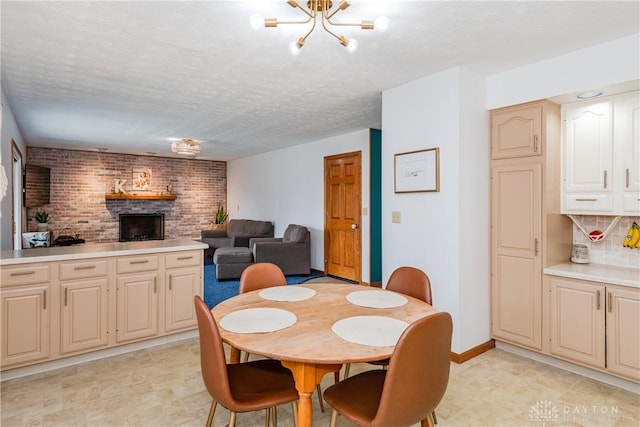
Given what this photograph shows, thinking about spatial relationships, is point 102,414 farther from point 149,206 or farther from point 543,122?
point 149,206

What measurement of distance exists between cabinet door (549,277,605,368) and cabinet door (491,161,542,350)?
116 millimetres

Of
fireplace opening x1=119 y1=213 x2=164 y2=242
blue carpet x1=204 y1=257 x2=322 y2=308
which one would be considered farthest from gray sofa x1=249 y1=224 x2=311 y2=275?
fireplace opening x1=119 y1=213 x2=164 y2=242

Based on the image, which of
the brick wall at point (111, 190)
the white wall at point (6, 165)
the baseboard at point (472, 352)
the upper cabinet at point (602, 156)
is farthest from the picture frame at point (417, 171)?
the brick wall at point (111, 190)

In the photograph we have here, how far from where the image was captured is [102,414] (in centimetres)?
215

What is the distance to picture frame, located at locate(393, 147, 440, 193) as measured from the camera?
3.02 m

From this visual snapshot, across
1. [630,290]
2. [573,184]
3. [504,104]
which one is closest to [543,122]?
[504,104]

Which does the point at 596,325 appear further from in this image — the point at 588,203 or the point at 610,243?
the point at 588,203

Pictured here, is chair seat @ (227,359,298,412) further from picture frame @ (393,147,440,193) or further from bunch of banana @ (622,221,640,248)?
bunch of banana @ (622,221,640,248)

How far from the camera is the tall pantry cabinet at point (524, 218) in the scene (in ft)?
9.34

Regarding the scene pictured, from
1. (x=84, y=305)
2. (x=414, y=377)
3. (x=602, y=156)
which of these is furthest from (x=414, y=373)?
(x=84, y=305)

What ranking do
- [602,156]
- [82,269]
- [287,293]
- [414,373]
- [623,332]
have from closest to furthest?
[414,373] → [287,293] → [623,332] → [602,156] → [82,269]

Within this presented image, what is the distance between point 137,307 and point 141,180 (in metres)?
5.95

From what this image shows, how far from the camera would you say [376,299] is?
84.7 inches

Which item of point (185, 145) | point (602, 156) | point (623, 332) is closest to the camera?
point (623, 332)
